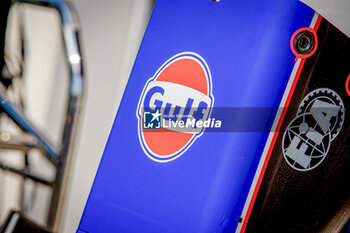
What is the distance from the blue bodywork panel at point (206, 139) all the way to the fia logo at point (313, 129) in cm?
4

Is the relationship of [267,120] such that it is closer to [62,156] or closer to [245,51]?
[245,51]

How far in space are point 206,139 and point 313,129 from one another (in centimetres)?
14

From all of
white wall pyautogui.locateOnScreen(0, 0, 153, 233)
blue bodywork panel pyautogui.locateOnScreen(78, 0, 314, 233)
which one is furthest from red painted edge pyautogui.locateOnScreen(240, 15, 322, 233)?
white wall pyautogui.locateOnScreen(0, 0, 153, 233)

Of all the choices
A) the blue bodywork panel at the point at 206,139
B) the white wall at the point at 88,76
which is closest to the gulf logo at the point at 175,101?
the blue bodywork panel at the point at 206,139

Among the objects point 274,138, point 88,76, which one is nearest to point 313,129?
point 274,138

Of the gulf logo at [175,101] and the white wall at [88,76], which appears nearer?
the gulf logo at [175,101]

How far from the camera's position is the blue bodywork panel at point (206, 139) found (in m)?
0.35

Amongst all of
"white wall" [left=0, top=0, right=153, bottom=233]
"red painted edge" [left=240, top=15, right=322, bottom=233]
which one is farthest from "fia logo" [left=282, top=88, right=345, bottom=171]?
"white wall" [left=0, top=0, right=153, bottom=233]

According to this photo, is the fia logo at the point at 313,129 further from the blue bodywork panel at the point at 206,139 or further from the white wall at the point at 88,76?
the white wall at the point at 88,76

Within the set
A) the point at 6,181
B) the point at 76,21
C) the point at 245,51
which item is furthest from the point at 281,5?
the point at 6,181

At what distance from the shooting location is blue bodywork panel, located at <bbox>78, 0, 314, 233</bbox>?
0.35 metres

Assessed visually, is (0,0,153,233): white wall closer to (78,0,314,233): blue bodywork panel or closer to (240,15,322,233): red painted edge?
(78,0,314,233): blue bodywork panel

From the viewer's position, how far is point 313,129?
0.38 metres

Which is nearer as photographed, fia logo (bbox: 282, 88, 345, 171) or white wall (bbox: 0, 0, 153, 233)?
fia logo (bbox: 282, 88, 345, 171)
